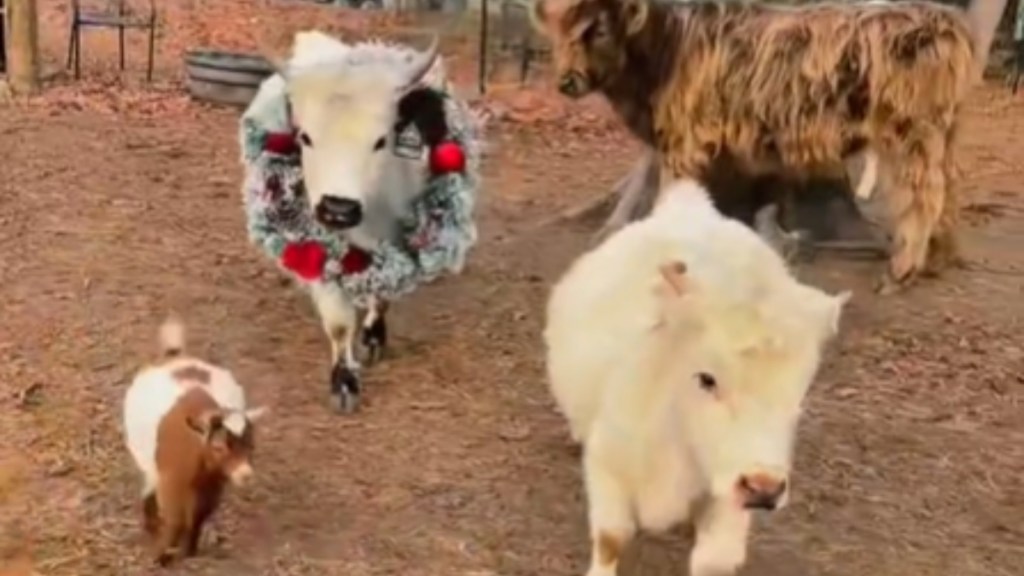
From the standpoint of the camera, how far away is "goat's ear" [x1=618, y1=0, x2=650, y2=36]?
696 cm

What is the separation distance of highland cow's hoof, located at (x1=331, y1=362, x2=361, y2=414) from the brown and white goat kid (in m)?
0.97

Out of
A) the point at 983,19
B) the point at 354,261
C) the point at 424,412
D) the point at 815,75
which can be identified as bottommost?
the point at 424,412

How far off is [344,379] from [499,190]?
3746mm

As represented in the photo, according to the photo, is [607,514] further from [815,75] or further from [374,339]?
[815,75]

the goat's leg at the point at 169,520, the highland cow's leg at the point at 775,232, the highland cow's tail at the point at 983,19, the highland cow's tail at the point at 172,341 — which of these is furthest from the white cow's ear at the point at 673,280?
the highland cow's tail at the point at 983,19

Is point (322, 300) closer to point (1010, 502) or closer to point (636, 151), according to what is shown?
point (1010, 502)

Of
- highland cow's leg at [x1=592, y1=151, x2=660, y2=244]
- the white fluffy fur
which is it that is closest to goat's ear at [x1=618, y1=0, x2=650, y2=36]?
A: highland cow's leg at [x1=592, y1=151, x2=660, y2=244]

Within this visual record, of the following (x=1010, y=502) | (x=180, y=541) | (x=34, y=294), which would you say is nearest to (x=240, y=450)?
(x=180, y=541)

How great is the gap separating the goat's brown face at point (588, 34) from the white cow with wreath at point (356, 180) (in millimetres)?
1413

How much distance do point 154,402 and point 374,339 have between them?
5.45 ft

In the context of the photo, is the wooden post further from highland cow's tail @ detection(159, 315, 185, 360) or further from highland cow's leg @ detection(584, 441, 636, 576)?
highland cow's leg @ detection(584, 441, 636, 576)

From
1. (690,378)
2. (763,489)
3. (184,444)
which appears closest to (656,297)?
(690,378)

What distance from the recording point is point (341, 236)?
5.16 metres

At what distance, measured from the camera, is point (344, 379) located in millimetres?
5227
